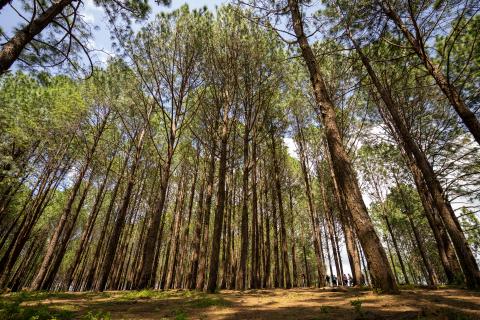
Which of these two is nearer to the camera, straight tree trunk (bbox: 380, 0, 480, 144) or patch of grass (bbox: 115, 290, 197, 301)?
straight tree trunk (bbox: 380, 0, 480, 144)

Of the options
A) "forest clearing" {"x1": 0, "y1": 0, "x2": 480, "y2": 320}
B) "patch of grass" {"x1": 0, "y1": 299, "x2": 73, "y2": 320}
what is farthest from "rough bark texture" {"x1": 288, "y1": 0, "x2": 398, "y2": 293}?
"patch of grass" {"x1": 0, "y1": 299, "x2": 73, "y2": 320}

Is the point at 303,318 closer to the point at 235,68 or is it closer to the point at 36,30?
the point at 36,30

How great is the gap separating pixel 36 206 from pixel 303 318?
55.5 feet

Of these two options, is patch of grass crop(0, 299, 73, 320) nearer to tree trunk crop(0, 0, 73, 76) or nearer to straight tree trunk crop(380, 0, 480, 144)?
tree trunk crop(0, 0, 73, 76)

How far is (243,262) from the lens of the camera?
12.1m

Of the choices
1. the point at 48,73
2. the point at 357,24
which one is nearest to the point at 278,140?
the point at 357,24

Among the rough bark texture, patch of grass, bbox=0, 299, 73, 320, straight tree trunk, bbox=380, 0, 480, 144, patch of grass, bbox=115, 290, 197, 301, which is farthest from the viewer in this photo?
patch of grass, bbox=115, 290, 197, 301

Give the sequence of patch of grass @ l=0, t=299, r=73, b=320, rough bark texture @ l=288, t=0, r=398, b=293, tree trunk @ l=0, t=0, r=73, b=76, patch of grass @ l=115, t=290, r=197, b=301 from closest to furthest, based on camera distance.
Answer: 1. patch of grass @ l=0, t=299, r=73, b=320
2. tree trunk @ l=0, t=0, r=73, b=76
3. rough bark texture @ l=288, t=0, r=398, b=293
4. patch of grass @ l=115, t=290, r=197, b=301

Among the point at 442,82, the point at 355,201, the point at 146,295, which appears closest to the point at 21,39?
the point at 146,295

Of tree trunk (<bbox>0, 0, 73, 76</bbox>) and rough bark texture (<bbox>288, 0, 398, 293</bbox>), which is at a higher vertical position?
tree trunk (<bbox>0, 0, 73, 76</bbox>)

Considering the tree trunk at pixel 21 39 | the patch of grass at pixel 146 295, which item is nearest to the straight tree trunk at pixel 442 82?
the tree trunk at pixel 21 39

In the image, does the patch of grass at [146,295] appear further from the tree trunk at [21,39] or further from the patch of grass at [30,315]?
the tree trunk at [21,39]

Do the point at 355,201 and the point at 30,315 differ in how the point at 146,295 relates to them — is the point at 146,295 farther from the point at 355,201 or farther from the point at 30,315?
the point at 355,201

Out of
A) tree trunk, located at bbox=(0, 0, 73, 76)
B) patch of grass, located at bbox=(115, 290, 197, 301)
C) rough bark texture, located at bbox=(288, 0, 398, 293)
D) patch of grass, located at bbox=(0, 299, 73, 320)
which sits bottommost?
patch of grass, located at bbox=(0, 299, 73, 320)
